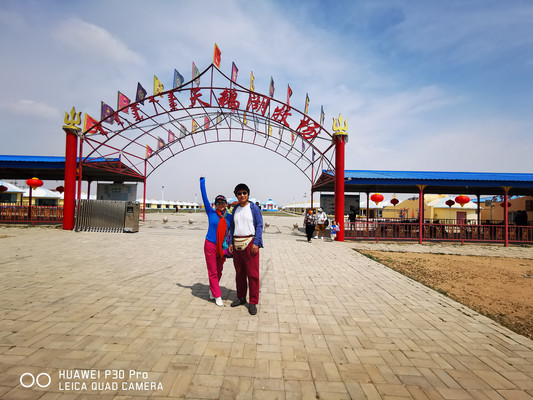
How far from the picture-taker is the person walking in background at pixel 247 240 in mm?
3691

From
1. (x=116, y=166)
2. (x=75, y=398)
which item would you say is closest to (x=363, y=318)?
(x=75, y=398)

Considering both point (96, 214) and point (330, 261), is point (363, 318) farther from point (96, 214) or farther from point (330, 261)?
point (96, 214)

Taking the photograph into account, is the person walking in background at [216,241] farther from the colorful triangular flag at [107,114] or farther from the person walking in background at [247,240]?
the colorful triangular flag at [107,114]

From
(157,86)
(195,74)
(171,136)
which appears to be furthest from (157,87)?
(171,136)

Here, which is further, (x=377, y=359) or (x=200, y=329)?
(x=200, y=329)

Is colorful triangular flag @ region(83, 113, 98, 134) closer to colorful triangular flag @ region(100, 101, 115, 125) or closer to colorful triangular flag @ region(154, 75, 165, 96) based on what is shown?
colorful triangular flag @ region(100, 101, 115, 125)

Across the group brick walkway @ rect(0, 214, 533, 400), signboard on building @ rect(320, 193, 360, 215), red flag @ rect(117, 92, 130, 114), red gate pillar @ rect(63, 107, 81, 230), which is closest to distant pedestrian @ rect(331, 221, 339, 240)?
signboard on building @ rect(320, 193, 360, 215)

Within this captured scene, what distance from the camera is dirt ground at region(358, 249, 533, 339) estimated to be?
4126mm

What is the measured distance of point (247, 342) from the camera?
2.88 m

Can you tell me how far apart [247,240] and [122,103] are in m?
14.4

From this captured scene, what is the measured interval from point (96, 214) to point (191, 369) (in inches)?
560

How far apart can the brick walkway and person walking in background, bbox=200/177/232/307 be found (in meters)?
0.35

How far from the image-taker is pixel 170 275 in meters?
5.69

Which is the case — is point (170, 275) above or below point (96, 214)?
below
